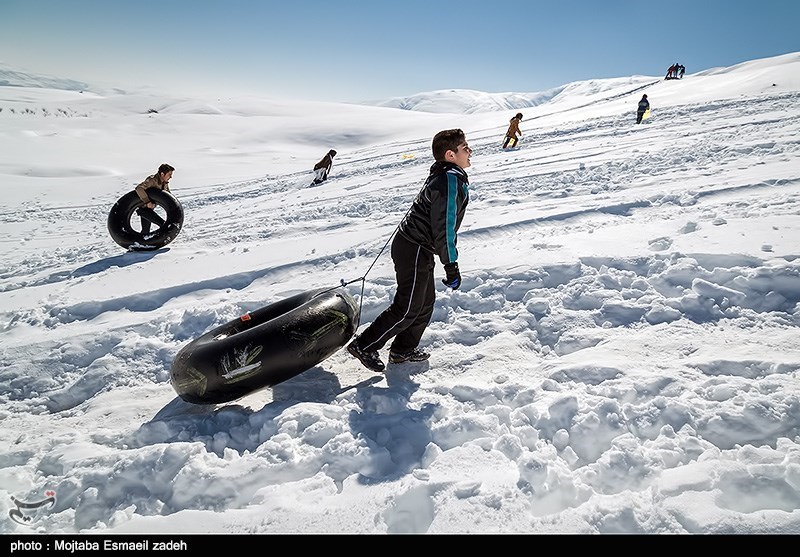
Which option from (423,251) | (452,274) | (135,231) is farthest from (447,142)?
(135,231)

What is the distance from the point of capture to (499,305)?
4551 millimetres

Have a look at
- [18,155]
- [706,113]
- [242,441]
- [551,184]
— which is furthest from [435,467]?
[18,155]

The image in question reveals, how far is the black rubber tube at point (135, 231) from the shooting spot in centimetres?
788

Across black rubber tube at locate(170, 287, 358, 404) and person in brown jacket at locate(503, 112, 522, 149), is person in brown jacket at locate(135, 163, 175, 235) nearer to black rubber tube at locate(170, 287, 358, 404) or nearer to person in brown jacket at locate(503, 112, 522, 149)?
black rubber tube at locate(170, 287, 358, 404)

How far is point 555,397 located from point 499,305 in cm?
159

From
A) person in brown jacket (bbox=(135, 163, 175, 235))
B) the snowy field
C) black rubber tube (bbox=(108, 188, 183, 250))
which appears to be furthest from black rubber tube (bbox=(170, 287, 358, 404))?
person in brown jacket (bbox=(135, 163, 175, 235))

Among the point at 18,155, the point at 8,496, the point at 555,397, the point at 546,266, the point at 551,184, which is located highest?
the point at 18,155

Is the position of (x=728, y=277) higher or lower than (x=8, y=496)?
higher

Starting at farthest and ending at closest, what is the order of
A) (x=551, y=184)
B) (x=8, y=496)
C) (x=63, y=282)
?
1. (x=551, y=184)
2. (x=63, y=282)
3. (x=8, y=496)

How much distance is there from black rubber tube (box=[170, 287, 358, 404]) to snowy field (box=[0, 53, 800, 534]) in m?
0.26

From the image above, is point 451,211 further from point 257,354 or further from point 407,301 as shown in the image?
point 257,354

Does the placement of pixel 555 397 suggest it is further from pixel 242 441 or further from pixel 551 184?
pixel 551 184

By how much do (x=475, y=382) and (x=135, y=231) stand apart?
286 inches

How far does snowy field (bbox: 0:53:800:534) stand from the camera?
93.2 inches
